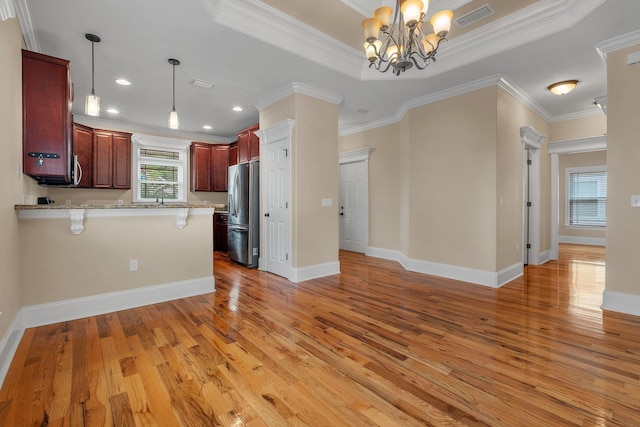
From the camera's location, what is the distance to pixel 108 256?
3027mm

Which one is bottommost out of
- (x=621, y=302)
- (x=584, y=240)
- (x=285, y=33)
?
(x=621, y=302)

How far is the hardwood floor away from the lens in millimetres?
1583

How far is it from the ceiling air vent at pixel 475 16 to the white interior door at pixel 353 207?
343 cm

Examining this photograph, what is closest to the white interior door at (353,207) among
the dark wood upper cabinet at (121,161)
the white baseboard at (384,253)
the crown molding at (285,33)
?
the white baseboard at (384,253)

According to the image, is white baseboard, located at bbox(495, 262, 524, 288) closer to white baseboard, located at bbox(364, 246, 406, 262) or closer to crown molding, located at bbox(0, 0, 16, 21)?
white baseboard, located at bbox(364, 246, 406, 262)

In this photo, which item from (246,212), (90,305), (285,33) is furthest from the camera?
(246,212)

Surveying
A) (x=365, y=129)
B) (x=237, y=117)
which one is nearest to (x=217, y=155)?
(x=237, y=117)

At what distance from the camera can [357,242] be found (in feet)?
22.0

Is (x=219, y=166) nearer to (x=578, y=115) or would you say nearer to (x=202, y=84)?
(x=202, y=84)

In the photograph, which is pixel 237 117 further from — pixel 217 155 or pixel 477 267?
pixel 477 267

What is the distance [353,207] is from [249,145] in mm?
2722

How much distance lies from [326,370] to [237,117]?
5166 millimetres

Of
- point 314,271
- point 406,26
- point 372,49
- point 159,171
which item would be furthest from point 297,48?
point 159,171

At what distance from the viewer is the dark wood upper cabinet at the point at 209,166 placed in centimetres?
691
